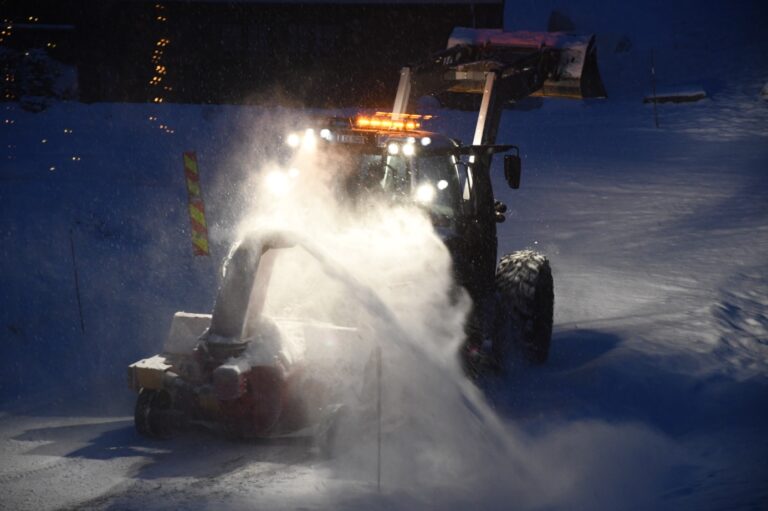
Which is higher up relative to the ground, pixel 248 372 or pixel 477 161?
pixel 477 161

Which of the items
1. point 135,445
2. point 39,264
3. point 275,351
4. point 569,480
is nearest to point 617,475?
point 569,480

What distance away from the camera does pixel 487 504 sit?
5215mm

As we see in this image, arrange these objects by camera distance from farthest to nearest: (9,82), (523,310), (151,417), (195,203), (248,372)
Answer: (9,82) → (195,203) → (523,310) → (151,417) → (248,372)

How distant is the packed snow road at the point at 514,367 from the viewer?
18.0 ft

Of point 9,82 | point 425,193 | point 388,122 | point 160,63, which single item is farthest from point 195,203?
point 160,63

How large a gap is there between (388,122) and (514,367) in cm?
291

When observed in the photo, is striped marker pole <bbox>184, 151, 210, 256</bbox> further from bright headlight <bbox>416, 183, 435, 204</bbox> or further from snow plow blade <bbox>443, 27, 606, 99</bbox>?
bright headlight <bbox>416, 183, 435, 204</bbox>

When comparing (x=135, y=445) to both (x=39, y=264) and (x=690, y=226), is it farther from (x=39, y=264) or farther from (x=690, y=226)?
(x=690, y=226)

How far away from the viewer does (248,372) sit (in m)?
5.94

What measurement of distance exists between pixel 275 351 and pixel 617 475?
2.67 meters

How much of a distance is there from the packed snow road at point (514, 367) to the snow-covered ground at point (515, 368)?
3 centimetres

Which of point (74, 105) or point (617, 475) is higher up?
point (74, 105)

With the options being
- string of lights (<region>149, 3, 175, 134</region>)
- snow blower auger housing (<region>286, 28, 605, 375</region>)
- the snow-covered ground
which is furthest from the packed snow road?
string of lights (<region>149, 3, 175, 134</region>)

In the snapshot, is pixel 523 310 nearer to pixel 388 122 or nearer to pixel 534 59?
pixel 388 122
